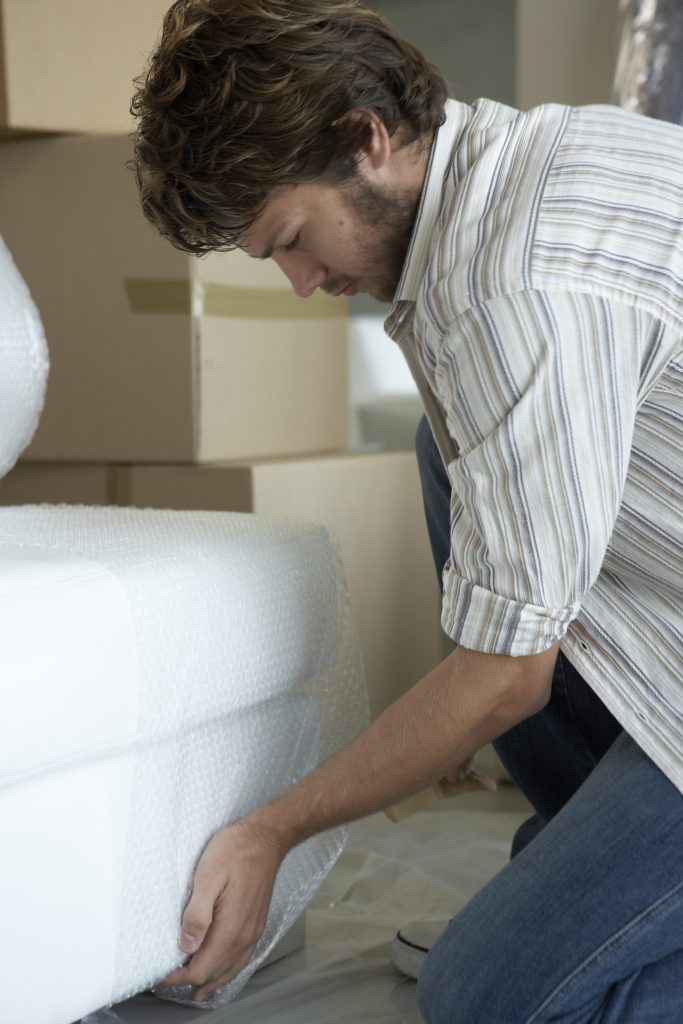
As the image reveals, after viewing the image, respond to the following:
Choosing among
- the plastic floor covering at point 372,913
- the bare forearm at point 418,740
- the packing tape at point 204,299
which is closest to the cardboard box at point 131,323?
the packing tape at point 204,299

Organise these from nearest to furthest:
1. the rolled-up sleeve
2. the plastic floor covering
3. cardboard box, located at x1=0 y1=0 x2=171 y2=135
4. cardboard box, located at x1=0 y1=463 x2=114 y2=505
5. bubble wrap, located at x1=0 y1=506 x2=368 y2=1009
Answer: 1. the rolled-up sleeve
2. bubble wrap, located at x1=0 y1=506 x2=368 y2=1009
3. the plastic floor covering
4. cardboard box, located at x1=0 y1=0 x2=171 y2=135
5. cardboard box, located at x1=0 y1=463 x2=114 y2=505

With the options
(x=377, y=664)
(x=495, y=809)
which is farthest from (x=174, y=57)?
(x=495, y=809)

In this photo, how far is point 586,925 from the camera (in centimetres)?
84

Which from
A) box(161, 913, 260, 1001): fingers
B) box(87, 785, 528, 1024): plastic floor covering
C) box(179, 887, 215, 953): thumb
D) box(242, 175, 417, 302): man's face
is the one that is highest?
box(242, 175, 417, 302): man's face

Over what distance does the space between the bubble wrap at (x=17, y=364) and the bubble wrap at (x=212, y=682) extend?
62mm

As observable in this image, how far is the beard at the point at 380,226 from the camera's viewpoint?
32.0 inches

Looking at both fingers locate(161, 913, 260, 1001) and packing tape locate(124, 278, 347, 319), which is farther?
packing tape locate(124, 278, 347, 319)

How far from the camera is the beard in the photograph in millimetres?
813

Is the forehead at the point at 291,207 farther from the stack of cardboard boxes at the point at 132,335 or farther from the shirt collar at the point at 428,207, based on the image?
the stack of cardboard boxes at the point at 132,335

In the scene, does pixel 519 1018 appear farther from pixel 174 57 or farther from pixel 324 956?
pixel 174 57

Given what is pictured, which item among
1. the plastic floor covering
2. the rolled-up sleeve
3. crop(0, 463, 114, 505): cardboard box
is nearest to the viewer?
the rolled-up sleeve

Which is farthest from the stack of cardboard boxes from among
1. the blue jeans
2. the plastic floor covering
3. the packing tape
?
the blue jeans

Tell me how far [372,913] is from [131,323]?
67 centimetres

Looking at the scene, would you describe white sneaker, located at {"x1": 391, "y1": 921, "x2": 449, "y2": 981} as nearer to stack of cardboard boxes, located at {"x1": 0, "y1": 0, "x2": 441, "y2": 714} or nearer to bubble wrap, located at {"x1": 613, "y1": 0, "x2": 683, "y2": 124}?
stack of cardboard boxes, located at {"x1": 0, "y1": 0, "x2": 441, "y2": 714}
